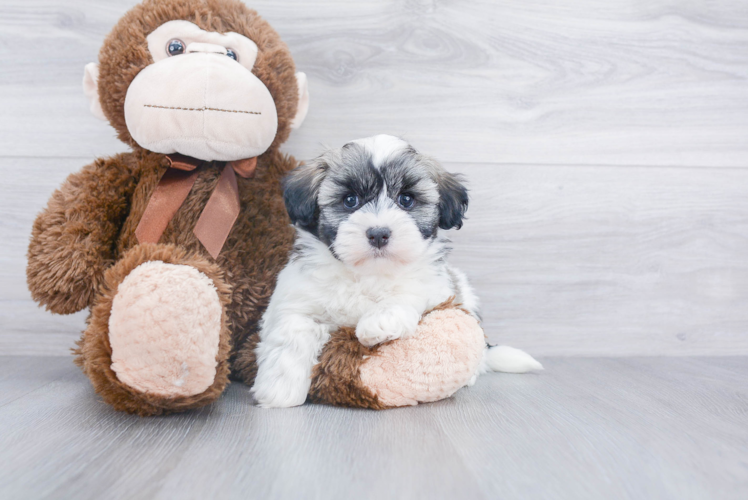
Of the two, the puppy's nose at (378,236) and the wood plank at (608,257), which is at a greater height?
the puppy's nose at (378,236)

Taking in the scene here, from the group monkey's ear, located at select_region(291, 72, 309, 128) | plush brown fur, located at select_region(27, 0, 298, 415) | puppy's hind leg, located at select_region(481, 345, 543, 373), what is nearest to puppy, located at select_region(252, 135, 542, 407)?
plush brown fur, located at select_region(27, 0, 298, 415)

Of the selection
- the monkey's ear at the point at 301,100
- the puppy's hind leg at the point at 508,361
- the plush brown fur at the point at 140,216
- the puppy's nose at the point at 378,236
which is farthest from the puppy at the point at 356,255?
the puppy's hind leg at the point at 508,361

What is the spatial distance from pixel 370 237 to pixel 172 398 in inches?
21.0

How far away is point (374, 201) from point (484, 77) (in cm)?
84

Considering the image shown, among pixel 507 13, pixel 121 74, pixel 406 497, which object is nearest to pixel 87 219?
pixel 121 74

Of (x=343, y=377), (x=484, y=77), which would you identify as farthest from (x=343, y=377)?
(x=484, y=77)

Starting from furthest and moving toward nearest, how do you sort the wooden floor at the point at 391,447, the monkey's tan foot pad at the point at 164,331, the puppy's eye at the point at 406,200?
1. the puppy's eye at the point at 406,200
2. the monkey's tan foot pad at the point at 164,331
3. the wooden floor at the point at 391,447

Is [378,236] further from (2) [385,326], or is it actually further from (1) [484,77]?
(1) [484,77]

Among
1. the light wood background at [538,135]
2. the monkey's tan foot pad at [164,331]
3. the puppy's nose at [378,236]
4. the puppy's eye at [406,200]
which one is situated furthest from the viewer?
the light wood background at [538,135]

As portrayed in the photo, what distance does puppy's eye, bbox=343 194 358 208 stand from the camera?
49.6 inches

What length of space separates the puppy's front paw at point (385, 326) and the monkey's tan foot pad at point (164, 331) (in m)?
0.32

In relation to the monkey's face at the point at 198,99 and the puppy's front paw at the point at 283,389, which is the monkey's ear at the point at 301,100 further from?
the puppy's front paw at the point at 283,389

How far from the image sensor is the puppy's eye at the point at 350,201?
1.26 m

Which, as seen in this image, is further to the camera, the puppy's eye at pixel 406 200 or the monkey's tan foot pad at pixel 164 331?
the puppy's eye at pixel 406 200
